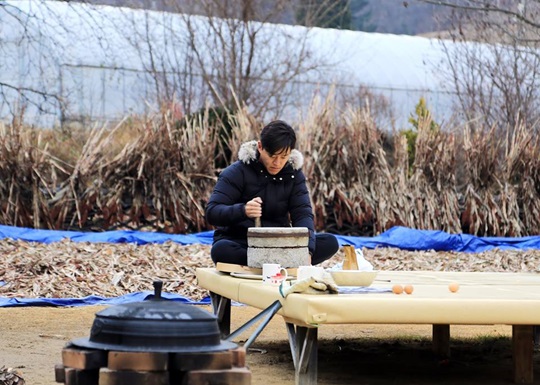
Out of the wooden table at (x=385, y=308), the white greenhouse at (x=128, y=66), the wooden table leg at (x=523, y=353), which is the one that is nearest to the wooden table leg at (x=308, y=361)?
the wooden table at (x=385, y=308)

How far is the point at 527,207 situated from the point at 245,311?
6559 millimetres

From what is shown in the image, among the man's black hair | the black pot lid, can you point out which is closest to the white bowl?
the man's black hair

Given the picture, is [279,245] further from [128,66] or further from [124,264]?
[128,66]

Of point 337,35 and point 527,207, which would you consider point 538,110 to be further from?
point 527,207

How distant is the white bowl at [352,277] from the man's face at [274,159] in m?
1.31

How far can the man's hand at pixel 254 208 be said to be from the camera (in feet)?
19.3

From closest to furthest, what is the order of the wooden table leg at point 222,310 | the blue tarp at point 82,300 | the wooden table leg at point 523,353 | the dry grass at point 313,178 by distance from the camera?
the wooden table leg at point 523,353 → the wooden table leg at point 222,310 → the blue tarp at point 82,300 → the dry grass at point 313,178

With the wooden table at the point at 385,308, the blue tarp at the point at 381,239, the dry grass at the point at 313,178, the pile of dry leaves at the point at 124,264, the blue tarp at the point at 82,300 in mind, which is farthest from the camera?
the dry grass at the point at 313,178

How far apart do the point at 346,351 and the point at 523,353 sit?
1.52m

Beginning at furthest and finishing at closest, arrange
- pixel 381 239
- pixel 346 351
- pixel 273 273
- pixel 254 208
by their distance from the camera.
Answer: pixel 381 239, pixel 346 351, pixel 254 208, pixel 273 273

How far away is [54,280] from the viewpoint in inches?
356

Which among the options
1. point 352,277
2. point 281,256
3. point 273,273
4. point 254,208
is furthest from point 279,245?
point 352,277

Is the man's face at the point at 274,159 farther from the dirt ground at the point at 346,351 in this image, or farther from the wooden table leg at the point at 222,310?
the dirt ground at the point at 346,351

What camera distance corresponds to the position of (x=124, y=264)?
32.0 feet
